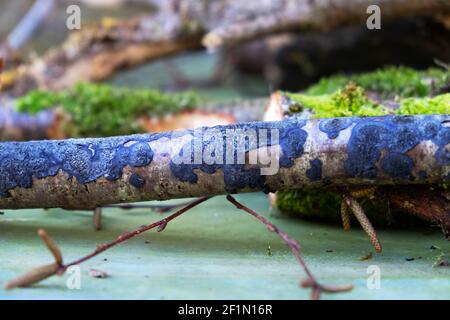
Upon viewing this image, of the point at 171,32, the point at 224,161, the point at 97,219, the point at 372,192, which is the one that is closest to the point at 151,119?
the point at 171,32

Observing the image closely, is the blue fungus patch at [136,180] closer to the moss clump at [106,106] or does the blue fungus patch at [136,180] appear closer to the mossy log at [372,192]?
the mossy log at [372,192]

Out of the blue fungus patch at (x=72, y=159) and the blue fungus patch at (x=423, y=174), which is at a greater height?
the blue fungus patch at (x=72, y=159)

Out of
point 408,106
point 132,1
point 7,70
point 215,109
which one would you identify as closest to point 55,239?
point 408,106

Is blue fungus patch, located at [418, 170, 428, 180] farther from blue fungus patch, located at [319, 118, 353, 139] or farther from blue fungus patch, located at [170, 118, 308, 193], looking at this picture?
blue fungus patch, located at [170, 118, 308, 193]

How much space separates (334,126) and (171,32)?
367cm

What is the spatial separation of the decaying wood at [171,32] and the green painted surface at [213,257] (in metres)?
2.57

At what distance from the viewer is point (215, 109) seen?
445 cm

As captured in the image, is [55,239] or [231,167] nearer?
[231,167]

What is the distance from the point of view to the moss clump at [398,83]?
3279mm

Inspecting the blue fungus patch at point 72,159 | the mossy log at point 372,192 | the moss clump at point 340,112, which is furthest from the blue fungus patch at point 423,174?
the blue fungus patch at point 72,159

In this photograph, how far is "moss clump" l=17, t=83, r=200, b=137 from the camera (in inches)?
174

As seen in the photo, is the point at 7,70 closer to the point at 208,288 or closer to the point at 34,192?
the point at 34,192

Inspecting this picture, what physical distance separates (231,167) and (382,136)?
0.49 meters
